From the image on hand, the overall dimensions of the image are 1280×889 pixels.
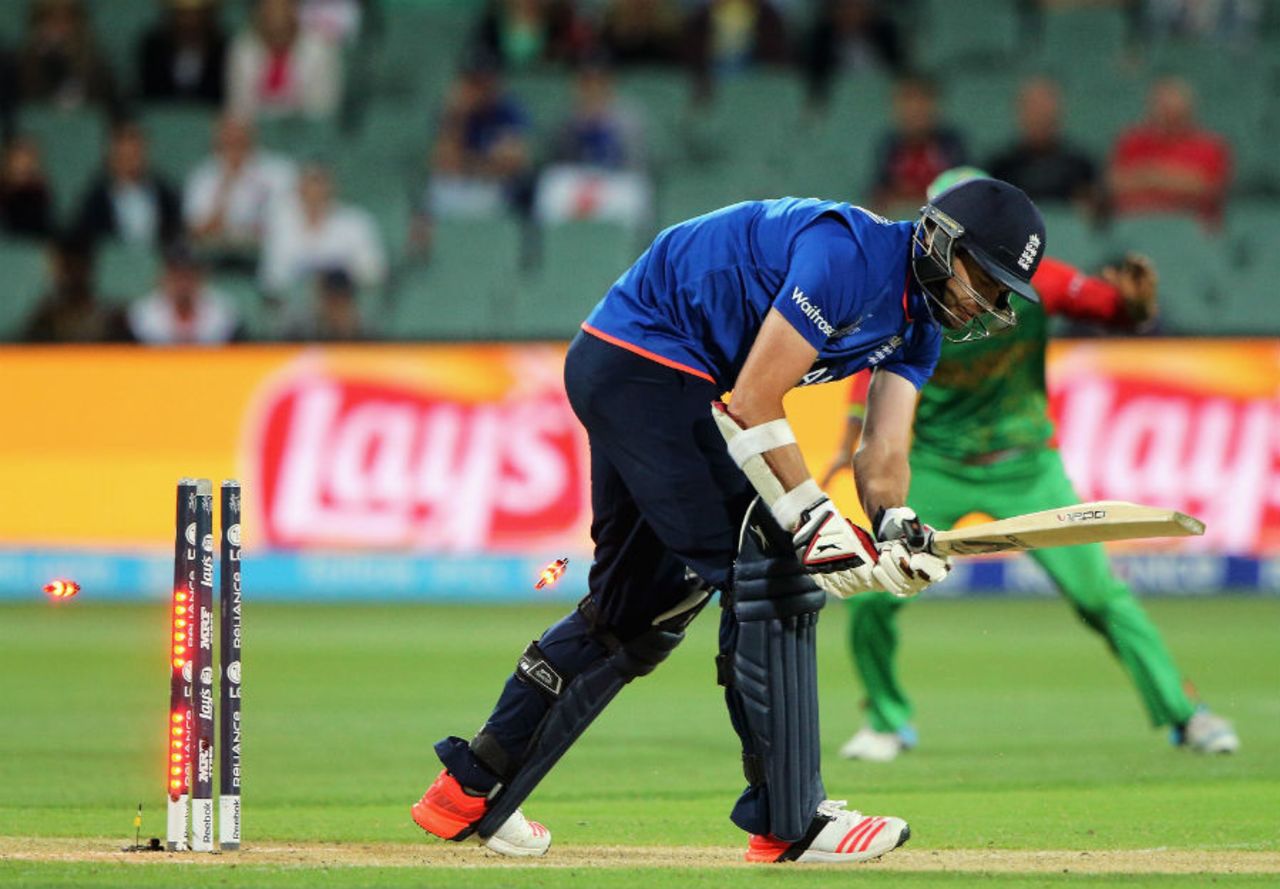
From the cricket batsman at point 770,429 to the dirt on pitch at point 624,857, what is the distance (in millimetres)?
250

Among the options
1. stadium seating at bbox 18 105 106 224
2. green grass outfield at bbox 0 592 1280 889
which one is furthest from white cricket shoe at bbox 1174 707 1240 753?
stadium seating at bbox 18 105 106 224

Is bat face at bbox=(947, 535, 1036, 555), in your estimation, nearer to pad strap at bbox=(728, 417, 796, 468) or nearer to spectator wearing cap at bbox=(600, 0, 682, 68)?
pad strap at bbox=(728, 417, 796, 468)

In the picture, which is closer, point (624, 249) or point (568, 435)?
point (568, 435)

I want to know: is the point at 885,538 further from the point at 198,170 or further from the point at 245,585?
the point at 198,170

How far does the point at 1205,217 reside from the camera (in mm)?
15672

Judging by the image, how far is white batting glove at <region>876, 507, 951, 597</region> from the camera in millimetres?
5527

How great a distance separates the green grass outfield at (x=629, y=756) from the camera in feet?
19.1

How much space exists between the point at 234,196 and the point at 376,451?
9.92ft

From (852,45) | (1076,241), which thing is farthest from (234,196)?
(1076,241)

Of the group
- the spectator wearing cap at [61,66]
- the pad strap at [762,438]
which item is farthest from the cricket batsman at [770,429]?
the spectator wearing cap at [61,66]

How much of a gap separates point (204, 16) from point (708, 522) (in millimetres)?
12469

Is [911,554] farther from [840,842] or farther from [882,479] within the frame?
[840,842]

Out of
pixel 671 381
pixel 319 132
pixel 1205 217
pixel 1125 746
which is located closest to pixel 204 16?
pixel 319 132

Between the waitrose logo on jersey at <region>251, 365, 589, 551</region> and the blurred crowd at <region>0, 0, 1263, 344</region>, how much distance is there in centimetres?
72
